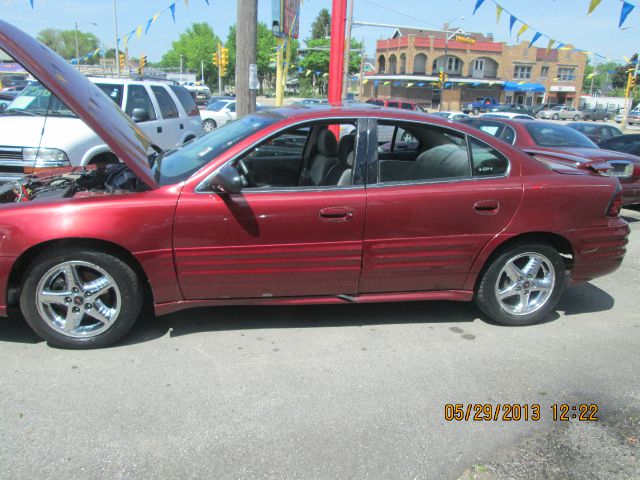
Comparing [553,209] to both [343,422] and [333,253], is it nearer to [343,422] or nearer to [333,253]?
[333,253]

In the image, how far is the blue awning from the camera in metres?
64.1

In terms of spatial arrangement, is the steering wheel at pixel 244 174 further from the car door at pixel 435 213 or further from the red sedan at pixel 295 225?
the car door at pixel 435 213

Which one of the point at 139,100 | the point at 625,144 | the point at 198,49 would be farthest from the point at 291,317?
the point at 198,49

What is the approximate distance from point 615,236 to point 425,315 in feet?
5.21

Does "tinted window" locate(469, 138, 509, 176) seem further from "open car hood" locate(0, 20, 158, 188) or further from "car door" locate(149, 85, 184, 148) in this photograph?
A: "car door" locate(149, 85, 184, 148)

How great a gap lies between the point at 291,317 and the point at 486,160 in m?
1.90

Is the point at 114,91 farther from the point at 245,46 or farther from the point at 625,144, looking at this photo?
the point at 625,144

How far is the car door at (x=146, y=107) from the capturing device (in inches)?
333

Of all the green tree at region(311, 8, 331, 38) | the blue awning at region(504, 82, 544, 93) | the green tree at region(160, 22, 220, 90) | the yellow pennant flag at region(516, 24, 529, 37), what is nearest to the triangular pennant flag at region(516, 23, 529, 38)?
the yellow pennant flag at region(516, 24, 529, 37)

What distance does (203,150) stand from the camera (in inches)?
147

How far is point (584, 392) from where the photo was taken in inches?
123

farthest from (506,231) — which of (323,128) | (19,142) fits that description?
(19,142)

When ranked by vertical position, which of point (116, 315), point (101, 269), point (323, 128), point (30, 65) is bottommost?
point (116, 315)

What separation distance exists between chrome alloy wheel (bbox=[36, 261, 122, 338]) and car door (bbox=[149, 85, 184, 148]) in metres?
5.95
